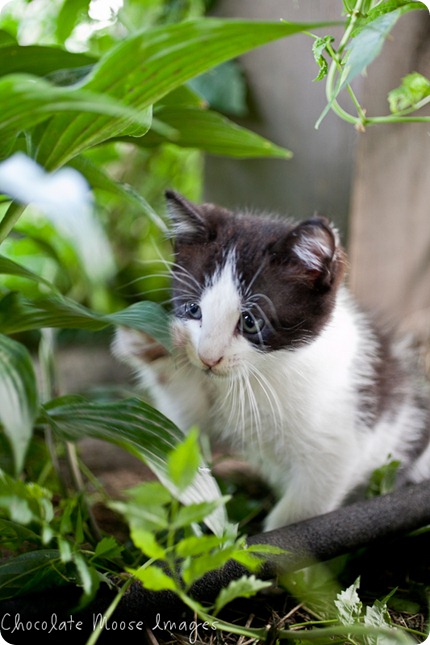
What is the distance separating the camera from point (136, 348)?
4.75 ft

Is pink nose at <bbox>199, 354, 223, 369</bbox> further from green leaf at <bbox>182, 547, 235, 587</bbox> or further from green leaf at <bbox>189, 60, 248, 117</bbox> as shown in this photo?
green leaf at <bbox>189, 60, 248, 117</bbox>

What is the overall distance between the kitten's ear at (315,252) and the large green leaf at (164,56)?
0.37 m

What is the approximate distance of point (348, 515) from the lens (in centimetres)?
120

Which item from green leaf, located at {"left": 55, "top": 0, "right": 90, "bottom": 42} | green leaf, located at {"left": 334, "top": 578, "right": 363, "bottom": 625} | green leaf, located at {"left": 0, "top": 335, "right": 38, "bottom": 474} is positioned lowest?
green leaf, located at {"left": 334, "top": 578, "right": 363, "bottom": 625}

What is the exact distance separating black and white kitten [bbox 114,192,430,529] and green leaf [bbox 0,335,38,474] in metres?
0.36

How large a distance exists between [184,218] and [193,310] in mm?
192

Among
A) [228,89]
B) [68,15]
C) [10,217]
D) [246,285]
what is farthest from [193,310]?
[228,89]

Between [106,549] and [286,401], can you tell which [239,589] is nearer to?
[106,549]

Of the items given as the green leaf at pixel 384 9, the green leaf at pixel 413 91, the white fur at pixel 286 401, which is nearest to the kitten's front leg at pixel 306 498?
the white fur at pixel 286 401

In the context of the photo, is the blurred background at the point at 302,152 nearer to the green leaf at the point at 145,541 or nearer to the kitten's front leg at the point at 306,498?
the kitten's front leg at the point at 306,498

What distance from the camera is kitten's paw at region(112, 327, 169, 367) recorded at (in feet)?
4.67

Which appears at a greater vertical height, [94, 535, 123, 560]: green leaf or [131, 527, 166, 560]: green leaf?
[131, 527, 166, 560]: green leaf

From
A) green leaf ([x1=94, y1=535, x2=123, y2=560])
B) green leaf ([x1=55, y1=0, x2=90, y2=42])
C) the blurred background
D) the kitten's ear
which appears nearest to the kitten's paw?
the blurred background

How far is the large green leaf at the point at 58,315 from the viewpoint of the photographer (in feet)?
3.51
